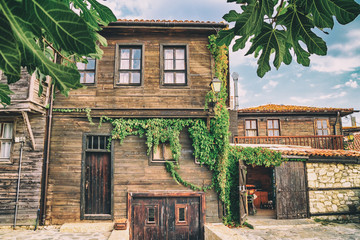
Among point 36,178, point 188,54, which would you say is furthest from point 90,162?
point 188,54

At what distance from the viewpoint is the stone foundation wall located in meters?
9.38

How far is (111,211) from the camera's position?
7.71m

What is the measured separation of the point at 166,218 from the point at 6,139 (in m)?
6.45

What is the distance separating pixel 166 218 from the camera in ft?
26.1

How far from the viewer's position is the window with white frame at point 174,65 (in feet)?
28.0

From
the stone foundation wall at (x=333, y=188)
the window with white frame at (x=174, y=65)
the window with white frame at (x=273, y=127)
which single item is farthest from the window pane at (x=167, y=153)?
the window with white frame at (x=273, y=127)

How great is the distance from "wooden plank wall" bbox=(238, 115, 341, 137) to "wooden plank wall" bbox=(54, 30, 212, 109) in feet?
27.5

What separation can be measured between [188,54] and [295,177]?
22.4 feet

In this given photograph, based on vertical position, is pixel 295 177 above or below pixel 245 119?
below

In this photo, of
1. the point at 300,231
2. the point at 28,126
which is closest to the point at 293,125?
the point at 300,231

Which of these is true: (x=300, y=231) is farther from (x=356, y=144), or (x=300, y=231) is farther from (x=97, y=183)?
(x=356, y=144)

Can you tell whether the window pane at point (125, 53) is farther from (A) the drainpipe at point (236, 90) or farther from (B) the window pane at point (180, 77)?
(A) the drainpipe at point (236, 90)

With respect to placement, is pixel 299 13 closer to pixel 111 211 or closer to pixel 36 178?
pixel 111 211

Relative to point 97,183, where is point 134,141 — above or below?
above
